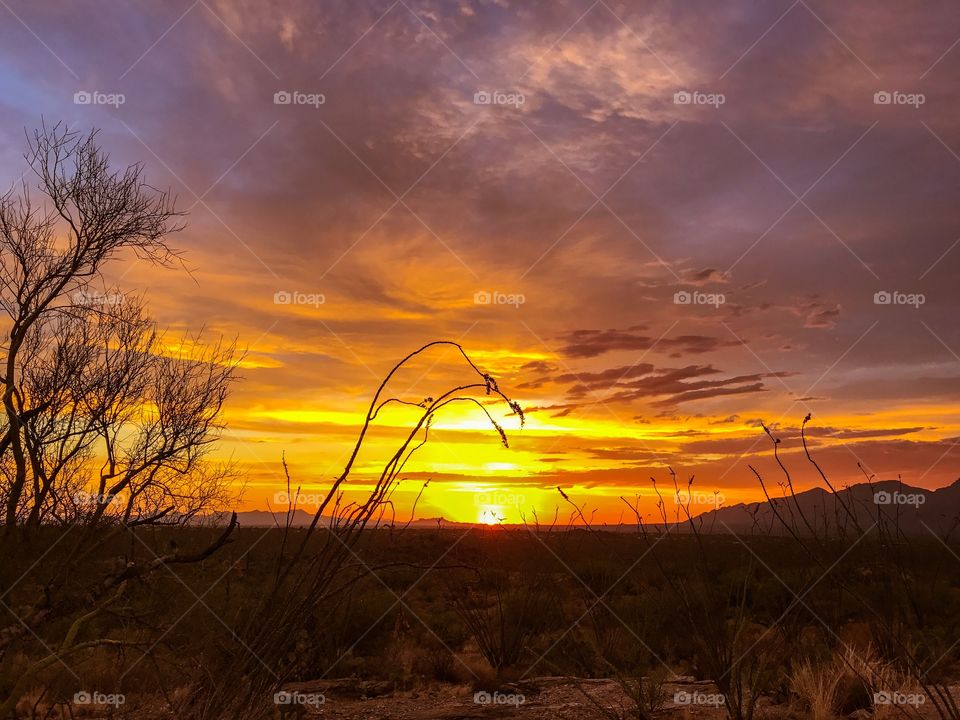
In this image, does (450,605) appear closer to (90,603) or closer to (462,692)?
(462,692)

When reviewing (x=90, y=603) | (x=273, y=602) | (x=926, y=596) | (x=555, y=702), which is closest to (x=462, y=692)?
(x=555, y=702)

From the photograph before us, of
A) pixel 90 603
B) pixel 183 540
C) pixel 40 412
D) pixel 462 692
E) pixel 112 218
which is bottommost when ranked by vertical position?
pixel 462 692

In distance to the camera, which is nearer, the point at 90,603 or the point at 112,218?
the point at 90,603

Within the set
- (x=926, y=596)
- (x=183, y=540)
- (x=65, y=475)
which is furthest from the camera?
(x=926, y=596)

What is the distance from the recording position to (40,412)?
8.76 m

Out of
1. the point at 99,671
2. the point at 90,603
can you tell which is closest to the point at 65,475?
the point at 90,603

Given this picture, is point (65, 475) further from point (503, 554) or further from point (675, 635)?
point (503, 554)

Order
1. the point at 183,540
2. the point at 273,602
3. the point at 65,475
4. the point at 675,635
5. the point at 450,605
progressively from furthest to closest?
1. the point at 450,605
2. the point at 675,635
3. the point at 183,540
4. the point at 65,475
5. the point at 273,602

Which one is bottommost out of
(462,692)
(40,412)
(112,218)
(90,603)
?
(462,692)

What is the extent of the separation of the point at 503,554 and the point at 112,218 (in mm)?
26936

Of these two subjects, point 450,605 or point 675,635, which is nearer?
point 675,635

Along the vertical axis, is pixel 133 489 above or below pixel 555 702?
above

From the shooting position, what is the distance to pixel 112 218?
9.69m

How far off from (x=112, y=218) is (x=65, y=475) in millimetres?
3381
